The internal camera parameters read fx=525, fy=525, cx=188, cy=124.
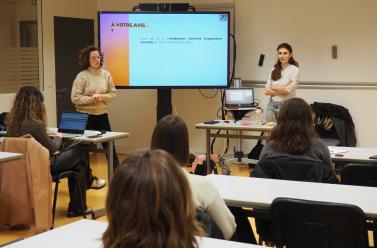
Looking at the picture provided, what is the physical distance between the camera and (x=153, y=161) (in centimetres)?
115

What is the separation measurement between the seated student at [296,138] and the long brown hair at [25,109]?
78.8 inches

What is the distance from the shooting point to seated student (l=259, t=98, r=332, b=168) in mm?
3045

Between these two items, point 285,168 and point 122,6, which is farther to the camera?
point 122,6

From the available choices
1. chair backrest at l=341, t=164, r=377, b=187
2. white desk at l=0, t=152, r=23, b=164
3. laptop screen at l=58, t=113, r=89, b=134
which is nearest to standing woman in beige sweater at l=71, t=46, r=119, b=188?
laptop screen at l=58, t=113, r=89, b=134

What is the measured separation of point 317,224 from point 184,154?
710 millimetres

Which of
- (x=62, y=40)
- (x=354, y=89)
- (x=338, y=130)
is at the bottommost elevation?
(x=338, y=130)

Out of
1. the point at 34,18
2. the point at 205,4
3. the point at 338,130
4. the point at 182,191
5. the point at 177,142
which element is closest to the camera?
the point at 182,191

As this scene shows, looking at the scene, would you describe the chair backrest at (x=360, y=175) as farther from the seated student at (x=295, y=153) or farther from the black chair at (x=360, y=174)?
the seated student at (x=295, y=153)

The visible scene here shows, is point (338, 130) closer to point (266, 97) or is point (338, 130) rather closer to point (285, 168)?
point (266, 97)

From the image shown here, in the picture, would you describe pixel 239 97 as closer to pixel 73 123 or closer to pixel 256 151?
pixel 256 151

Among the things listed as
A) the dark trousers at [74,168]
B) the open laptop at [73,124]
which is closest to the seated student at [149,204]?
the dark trousers at [74,168]

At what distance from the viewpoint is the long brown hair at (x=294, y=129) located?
→ 3043mm

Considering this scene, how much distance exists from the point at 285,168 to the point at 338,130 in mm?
3592

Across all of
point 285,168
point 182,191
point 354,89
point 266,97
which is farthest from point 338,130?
point 182,191
